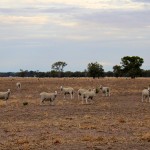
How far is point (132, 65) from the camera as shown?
121 meters

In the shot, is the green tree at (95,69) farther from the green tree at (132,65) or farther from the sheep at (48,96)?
the sheep at (48,96)

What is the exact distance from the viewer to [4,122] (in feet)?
Answer: 79.4

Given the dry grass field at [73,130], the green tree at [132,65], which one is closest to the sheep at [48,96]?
the dry grass field at [73,130]

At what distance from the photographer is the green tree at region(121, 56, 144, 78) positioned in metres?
121

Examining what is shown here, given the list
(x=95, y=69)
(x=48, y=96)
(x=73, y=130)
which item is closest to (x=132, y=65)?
(x=95, y=69)

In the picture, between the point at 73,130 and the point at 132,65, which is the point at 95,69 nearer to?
the point at 132,65

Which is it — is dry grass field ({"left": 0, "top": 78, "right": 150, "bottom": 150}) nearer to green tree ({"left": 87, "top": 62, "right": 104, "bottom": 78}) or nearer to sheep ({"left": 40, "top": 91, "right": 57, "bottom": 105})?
sheep ({"left": 40, "top": 91, "right": 57, "bottom": 105})

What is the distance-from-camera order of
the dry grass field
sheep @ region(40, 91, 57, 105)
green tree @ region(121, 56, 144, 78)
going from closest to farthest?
the dry grass field < sheep @ region(40, 91, 57, 105) < green tree @ region(121, 56, 144, 78)

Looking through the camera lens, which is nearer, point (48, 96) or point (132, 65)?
point (48, 96)

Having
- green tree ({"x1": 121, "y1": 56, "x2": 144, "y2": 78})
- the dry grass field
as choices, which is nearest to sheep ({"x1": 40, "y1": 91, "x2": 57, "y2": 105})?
the dry grass field

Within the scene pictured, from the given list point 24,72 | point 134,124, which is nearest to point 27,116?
point 134,124

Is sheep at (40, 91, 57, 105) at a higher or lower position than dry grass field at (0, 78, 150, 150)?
higher

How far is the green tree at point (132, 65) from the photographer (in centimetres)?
12112

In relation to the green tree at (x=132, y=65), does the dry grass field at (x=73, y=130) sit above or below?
below
